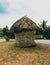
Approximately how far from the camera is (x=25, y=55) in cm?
1448

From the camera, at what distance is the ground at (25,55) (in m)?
13.4

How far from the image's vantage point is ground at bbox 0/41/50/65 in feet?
43.9

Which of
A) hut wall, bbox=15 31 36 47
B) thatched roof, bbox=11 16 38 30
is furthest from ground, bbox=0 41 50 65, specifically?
thatched roof, bbox=11 16 38 30

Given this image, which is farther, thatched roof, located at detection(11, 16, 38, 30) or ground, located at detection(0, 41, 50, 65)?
thatched roof, located at detection(11, 16, 38, 30)

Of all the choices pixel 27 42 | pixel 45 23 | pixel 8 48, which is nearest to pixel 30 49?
pixel 27 42

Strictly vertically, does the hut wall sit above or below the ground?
above

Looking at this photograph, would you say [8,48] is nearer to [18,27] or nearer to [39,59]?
[18,27]

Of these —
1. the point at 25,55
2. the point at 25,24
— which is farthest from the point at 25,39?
the point at 25,55

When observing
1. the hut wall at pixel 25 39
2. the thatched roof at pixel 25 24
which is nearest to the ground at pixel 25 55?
the hut wall at pixel 25 39

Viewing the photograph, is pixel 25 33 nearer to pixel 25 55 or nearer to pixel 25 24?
pixel 25 24

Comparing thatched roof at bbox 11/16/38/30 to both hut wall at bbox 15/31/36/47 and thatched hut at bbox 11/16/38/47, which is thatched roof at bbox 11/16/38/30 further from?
hut wall at bbox 15/31/36/47

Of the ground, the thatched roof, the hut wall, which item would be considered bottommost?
the ground

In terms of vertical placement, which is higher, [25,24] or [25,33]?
[25,24]

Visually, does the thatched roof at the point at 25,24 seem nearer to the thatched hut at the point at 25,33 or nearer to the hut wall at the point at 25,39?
the thatched hut at the point at 25,33
